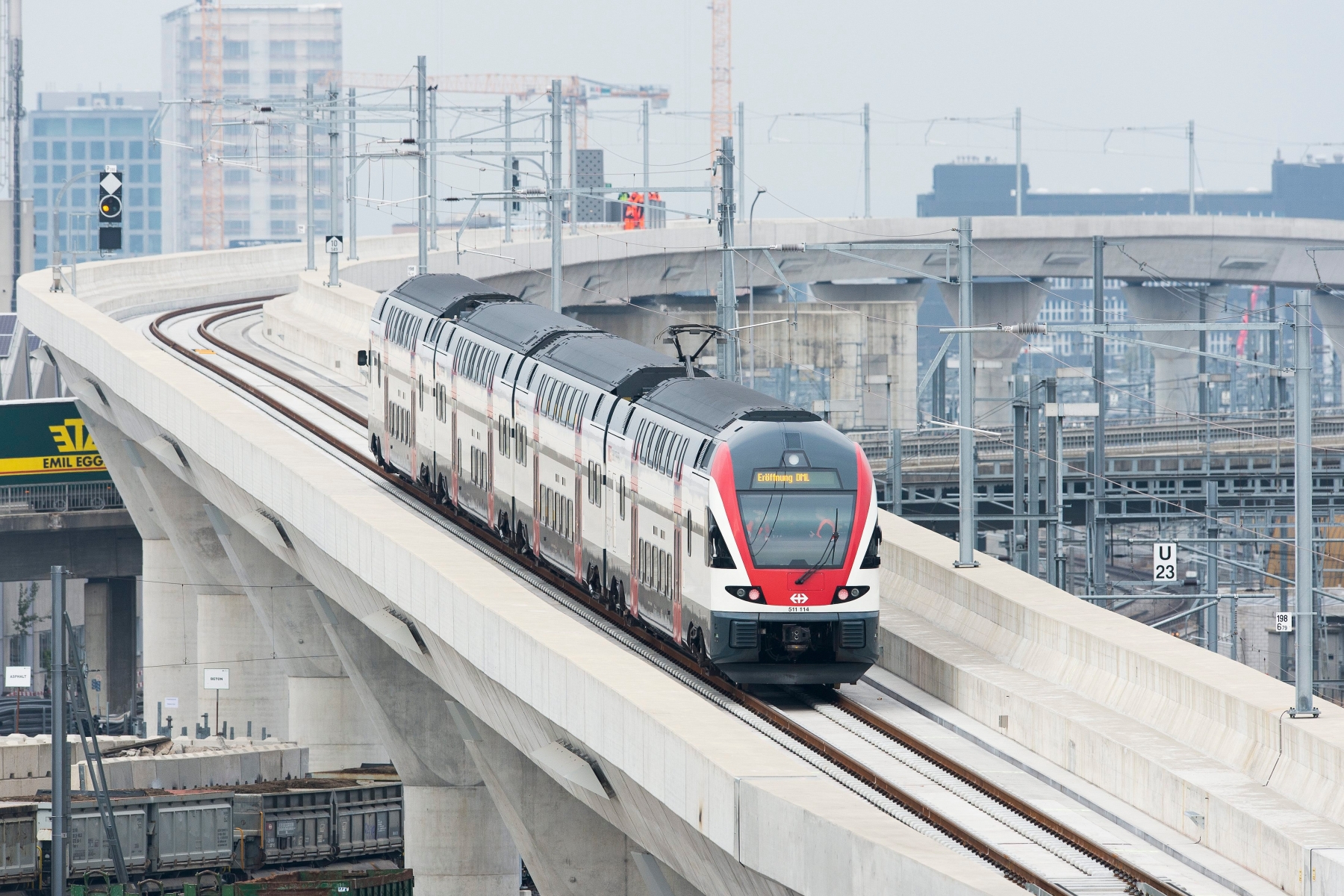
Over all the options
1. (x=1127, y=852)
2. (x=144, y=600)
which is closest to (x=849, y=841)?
(x=1127, y=852)

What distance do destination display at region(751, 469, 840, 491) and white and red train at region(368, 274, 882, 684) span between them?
2 centimetres

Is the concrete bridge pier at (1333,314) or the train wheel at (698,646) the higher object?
the concrete bridge pier at (1333,314)

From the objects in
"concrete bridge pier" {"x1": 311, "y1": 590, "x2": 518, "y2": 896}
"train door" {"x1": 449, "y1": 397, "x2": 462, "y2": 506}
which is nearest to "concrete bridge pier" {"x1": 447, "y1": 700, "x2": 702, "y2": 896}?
"train door" {"x1": 449, "y1": 397, "x2": 462, "y2": 506}

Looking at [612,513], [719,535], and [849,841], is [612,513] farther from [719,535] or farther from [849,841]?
[849,841]

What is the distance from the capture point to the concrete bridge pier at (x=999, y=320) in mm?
127750

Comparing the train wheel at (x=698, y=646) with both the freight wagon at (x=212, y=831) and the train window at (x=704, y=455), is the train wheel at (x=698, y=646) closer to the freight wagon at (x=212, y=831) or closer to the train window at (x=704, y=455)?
the train window at (x=704, y=455)

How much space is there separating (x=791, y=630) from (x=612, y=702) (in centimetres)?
358

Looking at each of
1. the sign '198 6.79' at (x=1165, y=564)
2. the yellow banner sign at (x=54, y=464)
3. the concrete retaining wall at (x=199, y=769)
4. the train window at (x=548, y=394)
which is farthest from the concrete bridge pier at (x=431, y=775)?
the yellow banner sign at (x=54, y=464)

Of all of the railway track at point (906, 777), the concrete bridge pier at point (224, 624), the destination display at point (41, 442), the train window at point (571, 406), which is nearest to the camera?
the railway track at point (906, 777)

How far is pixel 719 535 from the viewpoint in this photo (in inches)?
1053

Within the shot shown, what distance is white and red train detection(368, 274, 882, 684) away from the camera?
88.0 ft

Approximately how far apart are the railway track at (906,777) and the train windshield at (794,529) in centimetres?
190

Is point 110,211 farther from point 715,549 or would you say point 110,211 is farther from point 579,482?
point 715,549

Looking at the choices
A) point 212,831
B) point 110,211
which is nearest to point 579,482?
point 212,831
